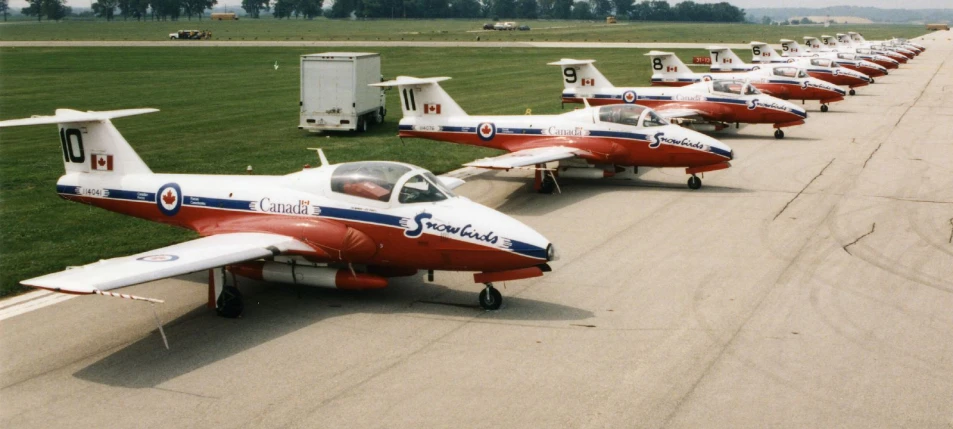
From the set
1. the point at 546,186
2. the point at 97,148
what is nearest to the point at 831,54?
the point at 546,186

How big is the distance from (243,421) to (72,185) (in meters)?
7.88

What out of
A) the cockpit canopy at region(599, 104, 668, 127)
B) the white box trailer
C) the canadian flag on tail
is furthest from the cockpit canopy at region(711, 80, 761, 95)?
the canadian flag on tail

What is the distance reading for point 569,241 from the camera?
55.4 ft

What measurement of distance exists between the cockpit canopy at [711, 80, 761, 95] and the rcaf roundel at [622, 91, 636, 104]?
2.82 m

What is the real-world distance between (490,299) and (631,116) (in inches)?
430

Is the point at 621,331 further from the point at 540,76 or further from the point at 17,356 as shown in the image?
the point at 540,76

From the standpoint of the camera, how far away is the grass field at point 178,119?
16906 mm

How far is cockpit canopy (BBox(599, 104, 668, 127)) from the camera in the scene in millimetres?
22328

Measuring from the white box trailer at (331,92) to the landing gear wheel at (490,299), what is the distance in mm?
19734

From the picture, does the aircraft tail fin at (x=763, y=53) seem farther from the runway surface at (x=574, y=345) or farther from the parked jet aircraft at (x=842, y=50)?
the runway surface at (x=574, y=345)

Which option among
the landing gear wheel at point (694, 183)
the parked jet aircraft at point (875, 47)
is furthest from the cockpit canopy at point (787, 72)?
the parked jet aircraft at point (875, 47)

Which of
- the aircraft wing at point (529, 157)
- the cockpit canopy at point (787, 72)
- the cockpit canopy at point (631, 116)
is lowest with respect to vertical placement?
the aircraft wing at point (529, 157)

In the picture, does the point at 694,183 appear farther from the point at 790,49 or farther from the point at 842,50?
the point at 842,50

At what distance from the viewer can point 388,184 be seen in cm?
1308
